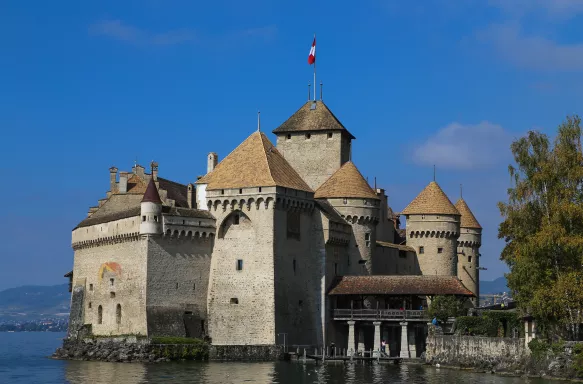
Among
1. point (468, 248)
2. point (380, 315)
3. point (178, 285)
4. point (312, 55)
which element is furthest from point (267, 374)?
point (468, 248)

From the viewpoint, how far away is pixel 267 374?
190 ft

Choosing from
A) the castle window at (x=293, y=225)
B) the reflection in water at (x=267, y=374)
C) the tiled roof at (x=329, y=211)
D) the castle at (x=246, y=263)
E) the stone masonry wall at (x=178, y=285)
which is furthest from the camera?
the tiled roof at (x=329, y=211)

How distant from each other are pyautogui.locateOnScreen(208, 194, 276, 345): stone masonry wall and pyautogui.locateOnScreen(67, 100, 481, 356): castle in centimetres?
6

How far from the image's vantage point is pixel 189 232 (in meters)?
69.6

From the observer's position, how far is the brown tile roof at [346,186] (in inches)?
3039

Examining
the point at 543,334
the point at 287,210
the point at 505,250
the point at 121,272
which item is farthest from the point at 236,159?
the point at 543,334

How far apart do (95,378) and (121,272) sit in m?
14.6

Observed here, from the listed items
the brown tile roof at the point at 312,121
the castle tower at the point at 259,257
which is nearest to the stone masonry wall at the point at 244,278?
the castle tower at the point at 259,257

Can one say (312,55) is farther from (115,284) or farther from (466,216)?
(115,284)

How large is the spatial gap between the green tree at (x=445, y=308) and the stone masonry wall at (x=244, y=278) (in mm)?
9912

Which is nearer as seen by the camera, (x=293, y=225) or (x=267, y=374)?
(x=267, y=374)

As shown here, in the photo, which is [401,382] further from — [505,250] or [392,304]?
[392,304]

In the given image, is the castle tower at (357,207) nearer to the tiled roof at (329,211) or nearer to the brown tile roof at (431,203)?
the tiled roof at (329,211)

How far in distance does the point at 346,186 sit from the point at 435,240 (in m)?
10.7
